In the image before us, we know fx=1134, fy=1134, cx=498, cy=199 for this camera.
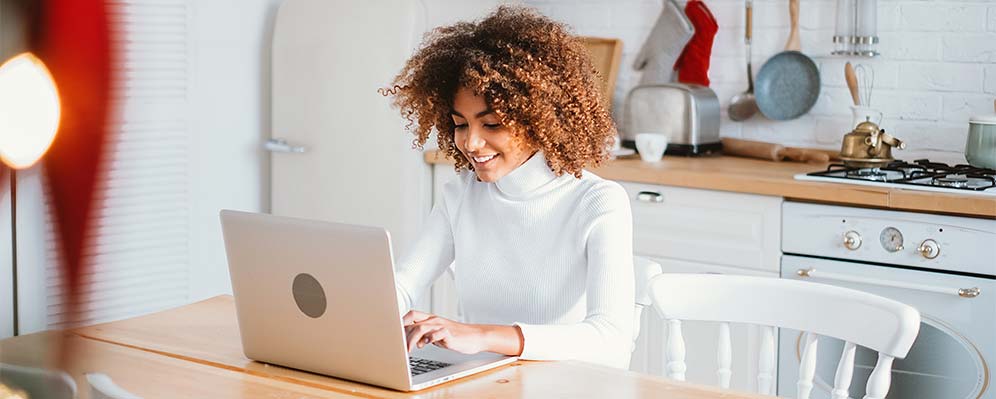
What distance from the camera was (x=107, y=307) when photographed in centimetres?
A: 26

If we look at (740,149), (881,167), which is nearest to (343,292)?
(881,167)

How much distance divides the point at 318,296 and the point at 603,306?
45cm

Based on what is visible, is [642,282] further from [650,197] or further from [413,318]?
[650,197]

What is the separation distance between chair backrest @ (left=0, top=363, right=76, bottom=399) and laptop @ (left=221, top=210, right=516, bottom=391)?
101 centimetres

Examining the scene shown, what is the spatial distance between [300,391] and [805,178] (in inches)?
64.5

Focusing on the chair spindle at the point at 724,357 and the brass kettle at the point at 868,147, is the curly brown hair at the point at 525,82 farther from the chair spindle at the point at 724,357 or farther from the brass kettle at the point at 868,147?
the brass kettle at the point at 868,147

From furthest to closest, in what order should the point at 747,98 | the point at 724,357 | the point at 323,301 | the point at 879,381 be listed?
the point at 747,98, the point at 724,357, the point at 879,381, the point at 323,301

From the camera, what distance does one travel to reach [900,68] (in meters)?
3.01

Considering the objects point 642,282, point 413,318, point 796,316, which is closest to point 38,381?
point 413,318

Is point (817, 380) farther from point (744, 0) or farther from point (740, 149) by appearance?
point (744, 0)

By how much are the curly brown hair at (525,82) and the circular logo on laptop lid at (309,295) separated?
49cm

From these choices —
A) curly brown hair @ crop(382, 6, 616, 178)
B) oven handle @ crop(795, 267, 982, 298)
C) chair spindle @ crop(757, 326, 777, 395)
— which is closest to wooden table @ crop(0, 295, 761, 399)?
chair spindle @ crop(757, 326, 777, 395)

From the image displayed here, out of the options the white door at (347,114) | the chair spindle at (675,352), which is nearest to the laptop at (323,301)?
the chair spindle at (675,352)

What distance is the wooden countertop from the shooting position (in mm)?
2408
